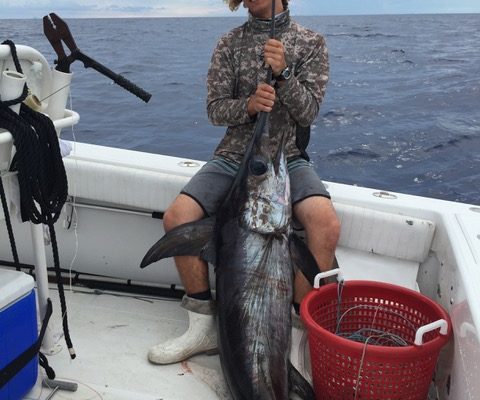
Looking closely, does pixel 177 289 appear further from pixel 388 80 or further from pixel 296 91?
pixel 388 80

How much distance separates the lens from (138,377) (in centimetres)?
258

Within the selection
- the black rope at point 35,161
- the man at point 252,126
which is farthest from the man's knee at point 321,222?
the black rope at point 35,161

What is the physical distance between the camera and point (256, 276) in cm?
241

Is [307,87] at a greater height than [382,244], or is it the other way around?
[307,87]

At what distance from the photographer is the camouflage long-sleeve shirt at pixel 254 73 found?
2.97 m

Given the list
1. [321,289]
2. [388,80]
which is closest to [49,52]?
[388,80]

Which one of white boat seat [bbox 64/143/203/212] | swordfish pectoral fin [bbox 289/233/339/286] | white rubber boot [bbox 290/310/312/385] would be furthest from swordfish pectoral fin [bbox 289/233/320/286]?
white boat seat [bbox 64/143/203/212]

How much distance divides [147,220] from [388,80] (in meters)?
11.7

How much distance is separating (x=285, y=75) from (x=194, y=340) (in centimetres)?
133

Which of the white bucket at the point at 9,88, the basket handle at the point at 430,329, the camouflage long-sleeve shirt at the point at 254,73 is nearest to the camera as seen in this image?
the white bucket at the point at 9,88

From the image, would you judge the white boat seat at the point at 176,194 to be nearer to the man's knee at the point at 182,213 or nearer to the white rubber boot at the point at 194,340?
the man's knee at the point at 182,213

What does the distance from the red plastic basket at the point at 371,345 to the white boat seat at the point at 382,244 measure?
1.20 ft

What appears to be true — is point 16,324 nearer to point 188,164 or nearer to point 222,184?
point 222,184

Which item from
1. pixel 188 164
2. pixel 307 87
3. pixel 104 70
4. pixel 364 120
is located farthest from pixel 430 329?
pixel 364 120
